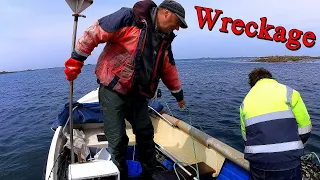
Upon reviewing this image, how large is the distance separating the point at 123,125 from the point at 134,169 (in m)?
0.93

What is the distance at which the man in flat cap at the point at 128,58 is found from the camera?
3092 millimetres

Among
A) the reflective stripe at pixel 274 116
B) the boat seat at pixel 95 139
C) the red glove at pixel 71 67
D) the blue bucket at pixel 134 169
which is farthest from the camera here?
the boat seat at pixel 95 139

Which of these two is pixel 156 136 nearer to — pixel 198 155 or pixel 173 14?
pixel 198 155

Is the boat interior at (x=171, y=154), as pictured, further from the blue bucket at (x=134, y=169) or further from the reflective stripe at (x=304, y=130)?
the reflective stripe at (x=304, y=130)

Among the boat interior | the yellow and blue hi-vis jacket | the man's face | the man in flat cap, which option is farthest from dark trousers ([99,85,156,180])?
the yellow and blue hi-vis jacket

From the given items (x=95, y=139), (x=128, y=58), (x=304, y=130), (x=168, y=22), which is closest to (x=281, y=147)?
(x=304, y=130)

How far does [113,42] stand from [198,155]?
2.68 meters

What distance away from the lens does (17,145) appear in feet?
→ 29.0

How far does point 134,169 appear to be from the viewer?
4.09 meters

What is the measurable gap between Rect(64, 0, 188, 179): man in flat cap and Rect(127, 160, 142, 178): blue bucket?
306 mm

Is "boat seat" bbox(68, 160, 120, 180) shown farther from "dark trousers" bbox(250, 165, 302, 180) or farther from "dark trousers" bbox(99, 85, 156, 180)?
"dark trousers" bbox(250, 165, 302, 180)

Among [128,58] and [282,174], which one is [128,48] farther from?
[282,174]

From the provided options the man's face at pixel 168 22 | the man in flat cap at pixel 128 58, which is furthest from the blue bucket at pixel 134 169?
the man's face at pixel 168 22

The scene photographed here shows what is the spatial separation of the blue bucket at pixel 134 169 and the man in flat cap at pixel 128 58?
1.00 ft
